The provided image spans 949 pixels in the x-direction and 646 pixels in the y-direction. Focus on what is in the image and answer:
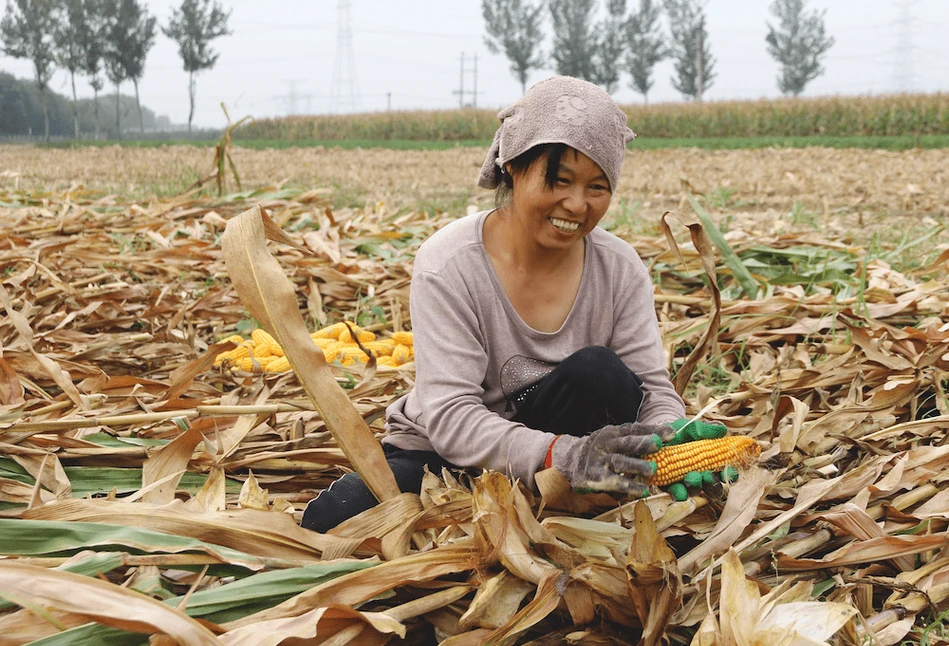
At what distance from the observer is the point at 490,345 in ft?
6.29

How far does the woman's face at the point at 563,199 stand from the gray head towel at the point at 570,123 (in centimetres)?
3

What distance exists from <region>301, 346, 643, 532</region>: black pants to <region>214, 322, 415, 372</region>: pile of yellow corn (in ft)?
3.40

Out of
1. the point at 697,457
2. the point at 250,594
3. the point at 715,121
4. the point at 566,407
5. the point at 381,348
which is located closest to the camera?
the point at 250,594

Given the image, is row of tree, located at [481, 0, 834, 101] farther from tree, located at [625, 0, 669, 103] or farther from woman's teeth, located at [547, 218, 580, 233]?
woman's teeth, located at [547, 218, 580, 233]

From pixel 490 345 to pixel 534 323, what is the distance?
109 mm

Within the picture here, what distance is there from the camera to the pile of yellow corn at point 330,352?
115 inches

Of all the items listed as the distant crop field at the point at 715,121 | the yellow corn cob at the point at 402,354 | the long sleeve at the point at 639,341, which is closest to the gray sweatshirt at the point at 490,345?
the long sleeve at the point at 639,341

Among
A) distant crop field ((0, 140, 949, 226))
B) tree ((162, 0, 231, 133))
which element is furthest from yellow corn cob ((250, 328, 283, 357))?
tree ((162, 0, 231, 133))

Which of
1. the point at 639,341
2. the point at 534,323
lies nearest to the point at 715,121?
the point at 639,341

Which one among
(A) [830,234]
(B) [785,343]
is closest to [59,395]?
(B) [785,343]

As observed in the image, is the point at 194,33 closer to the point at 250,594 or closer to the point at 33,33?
the point at 33,33

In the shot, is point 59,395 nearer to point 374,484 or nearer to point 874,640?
point 374,484

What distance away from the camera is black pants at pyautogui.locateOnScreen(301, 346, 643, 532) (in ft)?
5.89

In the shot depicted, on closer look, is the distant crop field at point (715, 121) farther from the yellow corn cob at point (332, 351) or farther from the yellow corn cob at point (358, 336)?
the yellow corn cob at point (332, 351)
